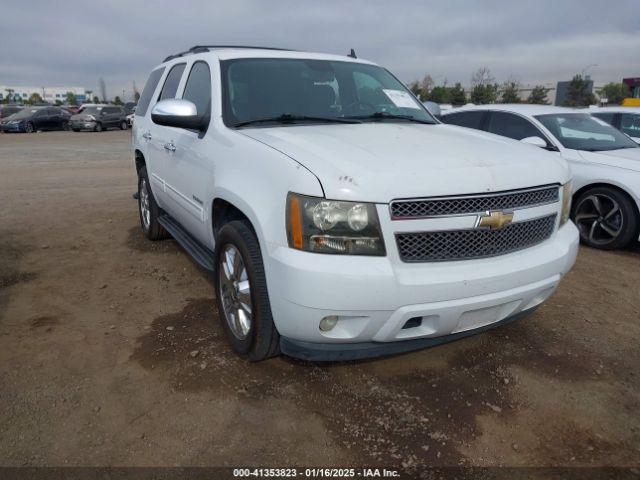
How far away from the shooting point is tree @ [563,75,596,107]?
160 ft

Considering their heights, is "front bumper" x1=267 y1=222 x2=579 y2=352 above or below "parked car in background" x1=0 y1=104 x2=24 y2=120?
below

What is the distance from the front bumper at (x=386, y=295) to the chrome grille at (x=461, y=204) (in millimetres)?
239

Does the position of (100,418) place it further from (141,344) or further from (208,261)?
(208,261)

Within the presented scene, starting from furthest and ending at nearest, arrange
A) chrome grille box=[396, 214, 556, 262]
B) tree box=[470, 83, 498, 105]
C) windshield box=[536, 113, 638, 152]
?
tree box=[470, 83, 498, 105]
windshield box=[536, 113, 638, 152]
chrome grille box=[396, 214, 556, 262]

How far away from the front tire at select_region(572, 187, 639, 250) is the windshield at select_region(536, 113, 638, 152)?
632mm

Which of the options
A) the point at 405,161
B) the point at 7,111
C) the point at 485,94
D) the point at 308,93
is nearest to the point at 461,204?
the point at 405,161

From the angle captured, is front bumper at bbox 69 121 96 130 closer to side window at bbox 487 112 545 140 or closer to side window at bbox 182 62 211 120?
side window at bbox 487 112 545 140

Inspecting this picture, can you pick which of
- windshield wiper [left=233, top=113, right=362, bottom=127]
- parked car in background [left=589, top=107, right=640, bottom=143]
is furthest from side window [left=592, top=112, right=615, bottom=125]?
windshield wiper [left=233, top=113, right=362, bottom=127]

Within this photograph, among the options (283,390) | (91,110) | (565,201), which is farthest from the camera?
(91,110)

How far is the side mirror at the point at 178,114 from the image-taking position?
10.5 feet

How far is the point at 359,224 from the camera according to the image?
227 centimetres

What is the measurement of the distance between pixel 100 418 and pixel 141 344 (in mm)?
783

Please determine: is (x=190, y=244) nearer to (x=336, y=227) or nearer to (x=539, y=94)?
(x=336, y=227)

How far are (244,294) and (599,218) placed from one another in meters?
4.55
